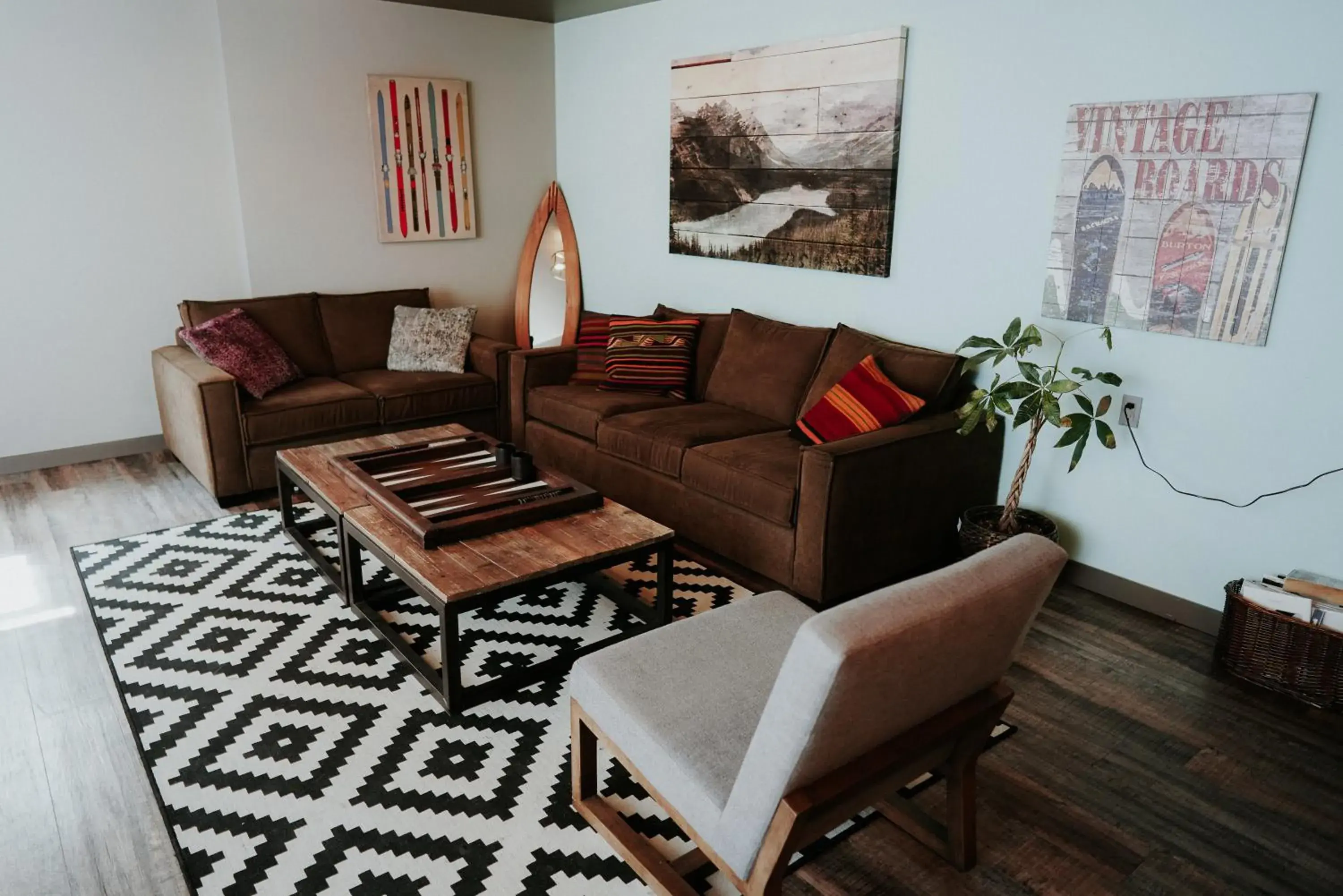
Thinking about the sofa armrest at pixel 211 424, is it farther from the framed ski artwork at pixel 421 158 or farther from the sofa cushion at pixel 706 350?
the sofa cushion at pixel 706 350

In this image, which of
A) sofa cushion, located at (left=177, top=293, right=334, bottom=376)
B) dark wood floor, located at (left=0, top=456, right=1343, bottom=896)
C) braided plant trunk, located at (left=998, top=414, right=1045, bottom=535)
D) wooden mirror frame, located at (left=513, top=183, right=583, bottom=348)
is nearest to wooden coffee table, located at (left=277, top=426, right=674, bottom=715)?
dark wood floor, located at (left=0, top=456, right=1343, bottom=896)

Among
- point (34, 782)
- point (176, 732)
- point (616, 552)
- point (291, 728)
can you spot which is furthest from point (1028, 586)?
point (34, 782)

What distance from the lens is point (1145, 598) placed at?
3156 millimetres

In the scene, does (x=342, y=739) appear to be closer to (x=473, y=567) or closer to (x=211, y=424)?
(x=473, y=567)

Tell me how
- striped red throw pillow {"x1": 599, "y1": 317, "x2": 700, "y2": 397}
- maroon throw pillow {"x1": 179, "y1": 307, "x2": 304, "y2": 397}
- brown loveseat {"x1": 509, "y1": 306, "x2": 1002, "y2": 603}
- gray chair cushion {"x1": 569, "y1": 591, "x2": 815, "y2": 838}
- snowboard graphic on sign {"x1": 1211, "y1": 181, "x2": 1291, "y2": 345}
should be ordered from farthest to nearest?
striped red throw pillow {"x1": 599, "y1": 317, "x2": 700, "y2": 397}
maroon throw pillow {"x1": 179, "y1": 307, "x2": 304, "y2": 397}
brown loveseat {"x1": 509, "y1": 306, "x2": 1002, "y2": 603}
snowboard graphic on sign {"x1": 1211, "y1": 181, "x2": 1291, "y2": 345}
gray chair cushion {"x1": 569, "y1": 591, "x2": 815, "y2": 838}

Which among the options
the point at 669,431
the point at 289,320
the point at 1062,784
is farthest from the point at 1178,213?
the point at 289,320

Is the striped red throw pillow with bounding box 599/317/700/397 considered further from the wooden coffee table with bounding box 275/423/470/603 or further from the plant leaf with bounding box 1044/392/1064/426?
the plant leaf with bounding box 1044/392/1064/426

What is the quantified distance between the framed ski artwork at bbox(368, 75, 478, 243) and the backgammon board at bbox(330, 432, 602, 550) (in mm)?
2196

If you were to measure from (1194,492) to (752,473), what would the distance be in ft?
4.87

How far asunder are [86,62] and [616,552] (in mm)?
3734

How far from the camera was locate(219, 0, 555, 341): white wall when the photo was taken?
4.58 m

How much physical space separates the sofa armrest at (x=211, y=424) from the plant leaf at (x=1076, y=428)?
134 inches

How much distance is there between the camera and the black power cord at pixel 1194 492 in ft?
8.83

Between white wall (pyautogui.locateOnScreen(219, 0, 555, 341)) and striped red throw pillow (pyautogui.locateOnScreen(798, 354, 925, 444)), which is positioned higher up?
white wall (pyautogui.locateOnScreen(219, 0, 555, 341))
